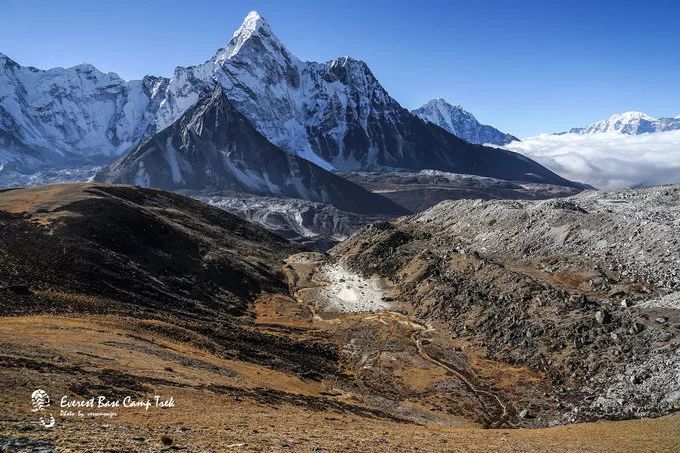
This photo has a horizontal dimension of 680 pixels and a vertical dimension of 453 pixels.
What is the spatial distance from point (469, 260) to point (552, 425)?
43813mm

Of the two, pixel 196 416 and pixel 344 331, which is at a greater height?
pixel 196 416

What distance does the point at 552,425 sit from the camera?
1729 inches

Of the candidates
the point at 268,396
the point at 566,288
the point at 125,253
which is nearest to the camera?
the point at 268,396

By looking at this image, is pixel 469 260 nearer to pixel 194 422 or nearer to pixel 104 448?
pixel 194 422

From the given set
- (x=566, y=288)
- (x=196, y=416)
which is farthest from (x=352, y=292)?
(x=196, y=416)
